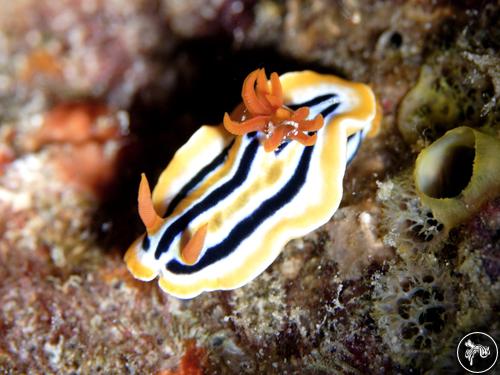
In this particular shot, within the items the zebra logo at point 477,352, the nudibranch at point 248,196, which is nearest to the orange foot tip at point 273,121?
the nudibranch at point 248,196

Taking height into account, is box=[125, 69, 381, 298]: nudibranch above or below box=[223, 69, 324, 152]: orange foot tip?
below

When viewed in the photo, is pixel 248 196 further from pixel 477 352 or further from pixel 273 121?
pixel 477 352

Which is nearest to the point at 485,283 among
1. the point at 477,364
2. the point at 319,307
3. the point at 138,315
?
the point at 477,364

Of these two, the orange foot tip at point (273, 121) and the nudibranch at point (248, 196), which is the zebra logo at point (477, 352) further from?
the orange foot tip at point (273, 121)

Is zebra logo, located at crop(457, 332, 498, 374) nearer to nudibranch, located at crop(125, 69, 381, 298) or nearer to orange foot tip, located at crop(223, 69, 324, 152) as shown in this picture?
nudibranch, located at crop(125, 69, 381, 298)

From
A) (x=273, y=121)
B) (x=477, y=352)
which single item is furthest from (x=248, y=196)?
(x=477, y=352)

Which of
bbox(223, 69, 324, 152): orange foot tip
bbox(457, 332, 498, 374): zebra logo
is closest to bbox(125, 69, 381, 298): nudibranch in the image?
bbox(223, 69, 324, 152): orange foot tip
